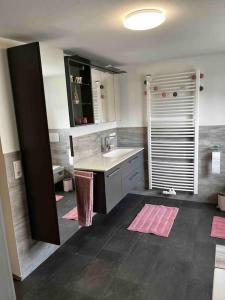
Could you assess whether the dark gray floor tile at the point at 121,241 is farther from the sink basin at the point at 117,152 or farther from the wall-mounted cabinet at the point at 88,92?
the wall-mounted cabinet at the point at 88,92

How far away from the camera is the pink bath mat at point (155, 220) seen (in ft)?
9.96

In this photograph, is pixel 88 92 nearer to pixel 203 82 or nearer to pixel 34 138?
pixel 34 138

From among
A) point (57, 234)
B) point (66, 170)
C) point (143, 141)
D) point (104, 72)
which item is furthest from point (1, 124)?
point (143, 141)

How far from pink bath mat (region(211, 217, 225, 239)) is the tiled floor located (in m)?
0.07

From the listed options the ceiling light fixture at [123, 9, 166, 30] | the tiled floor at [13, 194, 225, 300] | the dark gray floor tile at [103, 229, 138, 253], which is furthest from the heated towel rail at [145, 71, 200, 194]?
the ceiling light fixture at [123, 9, 166, 30]

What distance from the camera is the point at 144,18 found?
5.60 feet

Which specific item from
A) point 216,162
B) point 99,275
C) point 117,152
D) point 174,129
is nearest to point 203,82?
point 174,129

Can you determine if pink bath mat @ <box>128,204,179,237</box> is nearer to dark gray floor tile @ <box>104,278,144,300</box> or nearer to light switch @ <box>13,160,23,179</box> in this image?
dark gray floor tile @ <box>104,278,144,300</box>

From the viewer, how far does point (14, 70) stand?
207cm

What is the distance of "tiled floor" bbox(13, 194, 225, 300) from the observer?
2.05m

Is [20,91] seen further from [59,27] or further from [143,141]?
[143,141]

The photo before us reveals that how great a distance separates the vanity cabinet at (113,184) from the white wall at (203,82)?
3.28 ft

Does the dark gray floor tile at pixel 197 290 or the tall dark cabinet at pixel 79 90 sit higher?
the tall dark cabinet at pixel 79 90

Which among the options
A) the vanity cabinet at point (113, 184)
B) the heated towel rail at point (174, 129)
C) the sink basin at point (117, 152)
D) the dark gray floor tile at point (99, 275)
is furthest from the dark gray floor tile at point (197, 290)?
the sink basin at point (117, 152)
